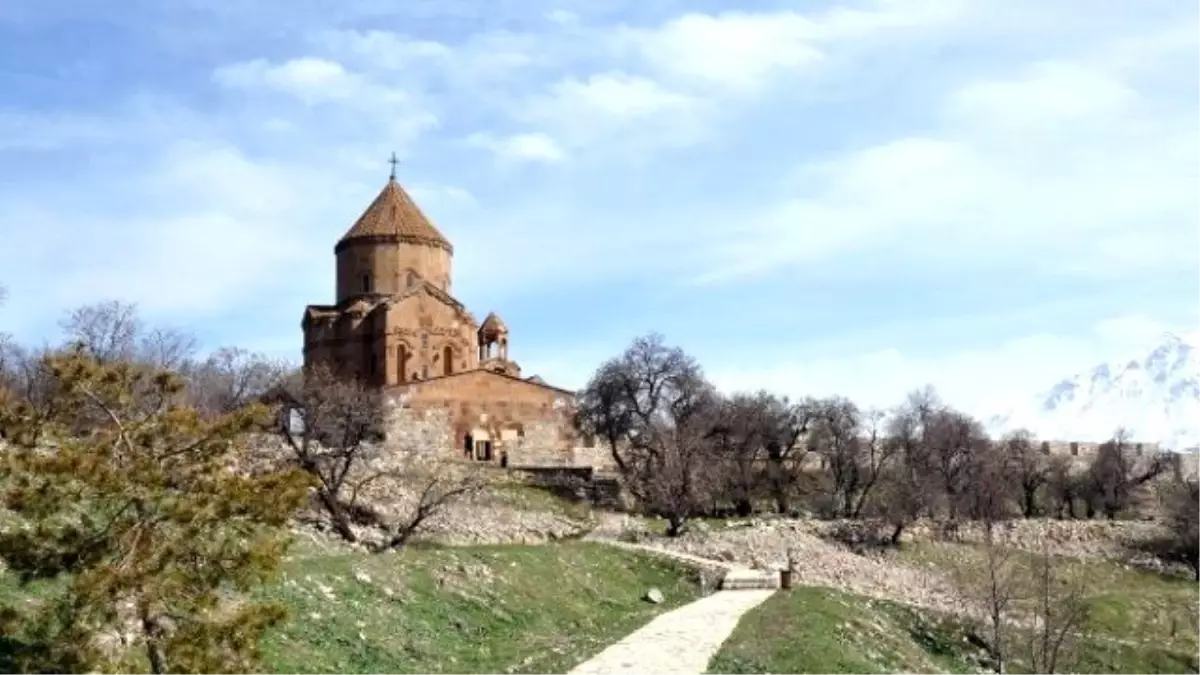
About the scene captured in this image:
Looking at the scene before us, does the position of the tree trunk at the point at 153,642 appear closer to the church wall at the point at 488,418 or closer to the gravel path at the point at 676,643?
the gravel path at the point at 676,643

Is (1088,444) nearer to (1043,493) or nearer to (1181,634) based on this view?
(1043,493)

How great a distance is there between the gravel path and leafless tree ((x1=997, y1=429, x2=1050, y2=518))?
30621 millimetres

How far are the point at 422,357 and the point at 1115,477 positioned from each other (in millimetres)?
30491

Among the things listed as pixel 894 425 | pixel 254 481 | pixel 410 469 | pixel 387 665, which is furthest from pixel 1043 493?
pixel 254 481

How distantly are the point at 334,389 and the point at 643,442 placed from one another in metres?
12.4

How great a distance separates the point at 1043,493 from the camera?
187 ft

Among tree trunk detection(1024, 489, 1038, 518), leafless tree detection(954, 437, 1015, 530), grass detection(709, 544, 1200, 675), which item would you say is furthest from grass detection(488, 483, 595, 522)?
tree trunk detection(1024, 489, 1038, 518)

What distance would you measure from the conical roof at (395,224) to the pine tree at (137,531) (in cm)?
3787

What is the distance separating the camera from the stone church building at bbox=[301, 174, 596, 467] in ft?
148

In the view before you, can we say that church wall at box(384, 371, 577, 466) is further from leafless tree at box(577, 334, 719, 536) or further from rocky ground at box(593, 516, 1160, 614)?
rocky ground at box(593, 516, 1160, 614)

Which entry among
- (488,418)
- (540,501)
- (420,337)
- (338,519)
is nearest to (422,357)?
(420,337)

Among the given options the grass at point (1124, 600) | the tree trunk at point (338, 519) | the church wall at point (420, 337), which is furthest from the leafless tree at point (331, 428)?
the grass at point (1124, 600)

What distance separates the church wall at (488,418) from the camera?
44594 mm

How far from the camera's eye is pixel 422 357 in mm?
47781
